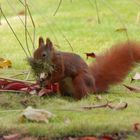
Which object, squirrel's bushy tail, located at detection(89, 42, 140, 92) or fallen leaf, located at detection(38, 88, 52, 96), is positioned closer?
fallen leaf, located at detection(38, 88, 52, 96)

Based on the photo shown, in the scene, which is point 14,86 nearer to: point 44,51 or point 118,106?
point 44,51

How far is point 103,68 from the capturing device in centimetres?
433

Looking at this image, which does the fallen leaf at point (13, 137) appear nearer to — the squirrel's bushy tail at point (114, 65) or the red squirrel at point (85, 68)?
the red squirrel at point (85, 68)

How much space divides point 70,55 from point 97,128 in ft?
3.78

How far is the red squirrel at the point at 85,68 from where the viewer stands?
404 cm

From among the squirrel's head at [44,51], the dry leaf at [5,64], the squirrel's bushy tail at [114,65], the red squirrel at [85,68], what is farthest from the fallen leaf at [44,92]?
the dry leaf at [5,64]

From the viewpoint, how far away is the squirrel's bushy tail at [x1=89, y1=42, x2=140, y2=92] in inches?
168

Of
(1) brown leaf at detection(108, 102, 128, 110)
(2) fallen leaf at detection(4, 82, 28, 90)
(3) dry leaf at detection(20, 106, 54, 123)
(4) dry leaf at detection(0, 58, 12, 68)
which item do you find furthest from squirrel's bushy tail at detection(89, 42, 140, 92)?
(3) dry leaf at detection(20, 106, 54, 123)

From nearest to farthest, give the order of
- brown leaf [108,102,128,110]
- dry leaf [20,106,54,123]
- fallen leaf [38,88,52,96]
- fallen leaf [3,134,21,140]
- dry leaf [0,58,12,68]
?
1. fallen leaf [3,134,21,140]
2. dry leaf [20,106,54,123]
3. brown leaf [108,102,128,110]
4. fallen leaf [38,88,52,96]
5. dry leaf [0,58,12,68]

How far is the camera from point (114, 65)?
4.36m

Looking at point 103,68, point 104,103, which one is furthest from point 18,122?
point 103,68

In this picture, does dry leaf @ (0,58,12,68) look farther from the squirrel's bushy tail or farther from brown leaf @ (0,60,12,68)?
the squirrel's bushy tail

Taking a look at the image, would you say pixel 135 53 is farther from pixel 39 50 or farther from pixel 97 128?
pixel 97 128

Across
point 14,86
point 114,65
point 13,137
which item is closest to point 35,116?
point 13,137
